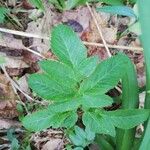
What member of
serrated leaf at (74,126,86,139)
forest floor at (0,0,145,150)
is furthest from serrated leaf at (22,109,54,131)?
forest floor at (0,0,145,150)

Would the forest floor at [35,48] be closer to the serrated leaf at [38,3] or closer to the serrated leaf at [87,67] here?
the serrated leaf at [38,3]

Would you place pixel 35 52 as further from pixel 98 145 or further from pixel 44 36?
pixel 98 145

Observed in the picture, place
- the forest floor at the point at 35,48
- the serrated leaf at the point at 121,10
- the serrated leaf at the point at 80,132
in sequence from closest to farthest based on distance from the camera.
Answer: the serrated leaf at the point at 121,10 < the serrated leaf at the point at 80,132 < the forest floor at the point at 35,48

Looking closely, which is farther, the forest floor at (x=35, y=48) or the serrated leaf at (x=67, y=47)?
the forest floor at (x=35, y=48)

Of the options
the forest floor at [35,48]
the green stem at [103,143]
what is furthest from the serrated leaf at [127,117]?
the forest floor at [35,48]

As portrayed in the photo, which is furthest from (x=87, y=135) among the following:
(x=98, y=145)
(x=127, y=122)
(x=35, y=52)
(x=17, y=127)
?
(x=35, y=52)

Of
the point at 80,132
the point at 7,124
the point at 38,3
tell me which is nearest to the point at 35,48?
the point at 38,3

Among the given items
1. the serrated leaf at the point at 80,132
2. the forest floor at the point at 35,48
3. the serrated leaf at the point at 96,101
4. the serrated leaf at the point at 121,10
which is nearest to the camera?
the serrated leaf at the point at 96,101

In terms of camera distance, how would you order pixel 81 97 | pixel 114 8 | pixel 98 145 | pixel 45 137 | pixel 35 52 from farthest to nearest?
1. pixel 35 52
2. pixel 45 137
3. pixel 98 145
4. pixel 114 8
5. pixel 81 97
